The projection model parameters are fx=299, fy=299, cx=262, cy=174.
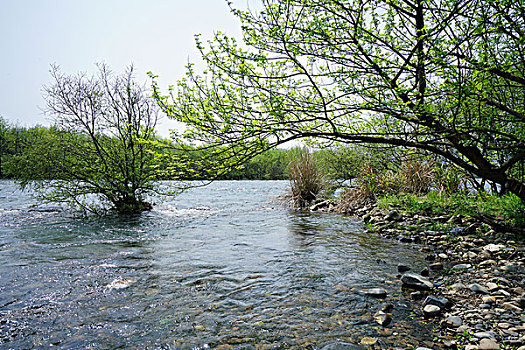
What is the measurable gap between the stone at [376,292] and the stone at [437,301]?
45cm

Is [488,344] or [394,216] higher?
[394,216]

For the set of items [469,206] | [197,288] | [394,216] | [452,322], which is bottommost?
[197,288]

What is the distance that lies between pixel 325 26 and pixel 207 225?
642 cm

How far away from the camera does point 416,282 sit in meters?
3.73

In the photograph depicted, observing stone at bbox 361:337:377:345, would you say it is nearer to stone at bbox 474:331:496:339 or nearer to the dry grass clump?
stone at bbox 474:331:496:339

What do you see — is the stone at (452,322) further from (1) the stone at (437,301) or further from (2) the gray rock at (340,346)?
(2) the gray rock at (340,346)

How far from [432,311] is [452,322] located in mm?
270

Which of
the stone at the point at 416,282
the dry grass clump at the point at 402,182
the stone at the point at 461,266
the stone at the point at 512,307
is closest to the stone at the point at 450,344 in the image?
the stone at the point at 512,307

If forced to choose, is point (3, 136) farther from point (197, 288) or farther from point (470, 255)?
point (470, 255)

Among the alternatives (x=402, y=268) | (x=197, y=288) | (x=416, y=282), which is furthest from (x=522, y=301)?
(x=197, y=288)

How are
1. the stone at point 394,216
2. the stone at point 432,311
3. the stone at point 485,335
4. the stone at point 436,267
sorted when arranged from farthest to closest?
1. the stone at point 394,216
2. the stone at point 436,267
3. the stone at point 432,311
4. the stone at point 485,335

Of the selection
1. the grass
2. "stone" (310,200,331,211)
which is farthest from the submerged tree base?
the grass

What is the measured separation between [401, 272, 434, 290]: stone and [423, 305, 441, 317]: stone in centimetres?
62

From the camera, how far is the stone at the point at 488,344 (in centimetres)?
225
